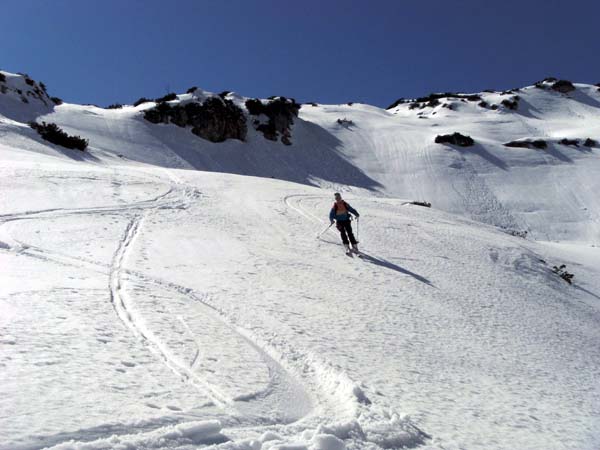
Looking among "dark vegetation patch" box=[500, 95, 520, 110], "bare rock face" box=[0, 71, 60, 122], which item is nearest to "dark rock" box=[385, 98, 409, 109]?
"dark vegetation patch" box=[500, 95, 520, 110]

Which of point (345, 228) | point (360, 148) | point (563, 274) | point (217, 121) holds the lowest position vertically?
point (563, 274)

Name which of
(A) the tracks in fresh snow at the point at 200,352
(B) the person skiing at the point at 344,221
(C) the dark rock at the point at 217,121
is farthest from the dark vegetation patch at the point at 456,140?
(A) the tracks in fresh snow at the point at 200,352

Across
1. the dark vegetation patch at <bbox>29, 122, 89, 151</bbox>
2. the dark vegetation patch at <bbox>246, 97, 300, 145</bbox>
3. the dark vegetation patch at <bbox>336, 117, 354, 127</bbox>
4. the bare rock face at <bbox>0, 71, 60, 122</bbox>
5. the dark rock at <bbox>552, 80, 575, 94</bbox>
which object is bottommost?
the dark vegetation patch at <bbox>29, 122, 89, 151</bbox>

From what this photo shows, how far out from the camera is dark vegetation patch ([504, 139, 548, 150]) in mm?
45812

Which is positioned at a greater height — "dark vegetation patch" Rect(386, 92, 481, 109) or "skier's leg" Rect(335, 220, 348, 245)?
"dark vegetation patch" Rect(386, 92, 481, 109)

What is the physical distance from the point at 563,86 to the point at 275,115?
158 feet

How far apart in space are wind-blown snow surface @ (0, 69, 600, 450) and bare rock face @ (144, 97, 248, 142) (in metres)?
22.4

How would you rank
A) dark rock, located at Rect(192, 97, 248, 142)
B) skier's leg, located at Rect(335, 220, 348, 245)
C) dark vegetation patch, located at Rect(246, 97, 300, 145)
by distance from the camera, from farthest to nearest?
1. dark vegetation patch, located at Rect(246, 97, 300, 145)
2. dark rock, located at Rect(192, 97, 248, 142)
3. skier's leg, located at Rect(335, 220, 348, 245)

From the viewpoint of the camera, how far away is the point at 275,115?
46.7 m

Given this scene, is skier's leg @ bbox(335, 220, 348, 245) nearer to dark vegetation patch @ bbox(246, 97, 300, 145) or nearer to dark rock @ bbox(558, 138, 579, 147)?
dark vegetation patch @ bbox(246, 97, 300, 145)

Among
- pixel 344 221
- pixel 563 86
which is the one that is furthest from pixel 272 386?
pixel 563 86

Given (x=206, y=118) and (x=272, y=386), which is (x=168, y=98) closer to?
(x=206, y=118)

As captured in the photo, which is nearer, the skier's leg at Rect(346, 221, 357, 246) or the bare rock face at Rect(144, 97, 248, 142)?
the skier's leg at Rect(346, 221, 357, 246)

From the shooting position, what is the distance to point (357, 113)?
59.4 m
